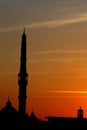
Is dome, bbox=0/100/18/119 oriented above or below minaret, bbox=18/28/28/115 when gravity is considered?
below

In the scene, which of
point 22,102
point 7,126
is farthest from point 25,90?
point 7,126

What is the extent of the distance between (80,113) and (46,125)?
732 centimetres

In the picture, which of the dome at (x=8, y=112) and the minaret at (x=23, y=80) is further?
the minaret at (x=23, y=80)

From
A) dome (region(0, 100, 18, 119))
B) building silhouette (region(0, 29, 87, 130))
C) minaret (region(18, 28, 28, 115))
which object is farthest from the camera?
minaret (region(18, 28, 28, 115))

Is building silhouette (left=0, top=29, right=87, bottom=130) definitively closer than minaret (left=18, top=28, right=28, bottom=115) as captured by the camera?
Yes

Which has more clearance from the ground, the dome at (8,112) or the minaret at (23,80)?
the minaret at (23,80)

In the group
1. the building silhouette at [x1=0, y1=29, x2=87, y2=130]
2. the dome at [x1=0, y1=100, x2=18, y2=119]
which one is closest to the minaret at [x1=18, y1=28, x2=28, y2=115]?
the building silhouette at [x1=0, y1=29, x2=87, y2=130]

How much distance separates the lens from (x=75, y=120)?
7850 cm

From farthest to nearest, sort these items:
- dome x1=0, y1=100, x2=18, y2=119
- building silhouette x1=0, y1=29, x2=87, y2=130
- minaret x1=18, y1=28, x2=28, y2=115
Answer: minaret x1=18, y1=28, x2=28, y2=115 → dome x1=0, y1=100, x2=18, y2=119 → building silhouette x1=0, y1=29, x2=87, y2=130

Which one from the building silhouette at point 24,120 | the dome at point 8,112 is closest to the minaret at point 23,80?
the building silhouette at point 24,120

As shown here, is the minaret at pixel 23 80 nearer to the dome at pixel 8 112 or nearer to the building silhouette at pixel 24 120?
the building silhouette at pixel 24 120

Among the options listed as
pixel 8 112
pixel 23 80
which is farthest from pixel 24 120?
pixel 23 80

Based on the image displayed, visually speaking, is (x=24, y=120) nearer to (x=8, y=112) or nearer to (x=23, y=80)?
(x=8, y=112)

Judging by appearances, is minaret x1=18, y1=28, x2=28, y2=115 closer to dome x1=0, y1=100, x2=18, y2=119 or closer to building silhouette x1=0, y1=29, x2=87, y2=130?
building silhouette x1=0, y1=29, x2=87, y2=130
